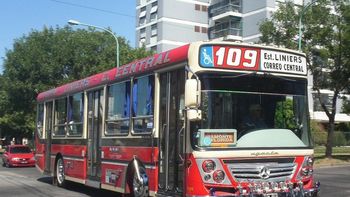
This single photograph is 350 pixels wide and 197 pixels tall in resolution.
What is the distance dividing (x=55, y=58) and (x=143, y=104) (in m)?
29.8

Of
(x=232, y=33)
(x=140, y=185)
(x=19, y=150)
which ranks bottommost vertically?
(x=19, y=150)

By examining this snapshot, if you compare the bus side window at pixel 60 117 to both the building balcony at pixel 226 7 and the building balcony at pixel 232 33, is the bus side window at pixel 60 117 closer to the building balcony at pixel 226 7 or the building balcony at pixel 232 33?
the building balcony at pixel 232 33

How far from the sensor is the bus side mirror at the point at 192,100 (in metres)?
8.30

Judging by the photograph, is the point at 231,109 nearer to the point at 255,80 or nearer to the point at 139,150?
the point at 255,80

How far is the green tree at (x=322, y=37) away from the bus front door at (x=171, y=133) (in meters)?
19.2

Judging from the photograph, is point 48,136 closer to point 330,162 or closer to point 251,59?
point 251,59

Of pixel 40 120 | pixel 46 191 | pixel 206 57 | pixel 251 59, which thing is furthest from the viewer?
pixel 40 120

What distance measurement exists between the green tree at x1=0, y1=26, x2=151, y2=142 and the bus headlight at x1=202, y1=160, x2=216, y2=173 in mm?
30660

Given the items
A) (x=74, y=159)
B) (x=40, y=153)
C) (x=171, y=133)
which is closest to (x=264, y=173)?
(x=171, y=133)

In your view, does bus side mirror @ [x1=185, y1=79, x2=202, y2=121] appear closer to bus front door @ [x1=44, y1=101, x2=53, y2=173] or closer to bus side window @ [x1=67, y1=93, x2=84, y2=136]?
bus side window @ [x1=67, y1=93, x2=84, y2=136]

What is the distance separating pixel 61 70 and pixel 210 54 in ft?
106

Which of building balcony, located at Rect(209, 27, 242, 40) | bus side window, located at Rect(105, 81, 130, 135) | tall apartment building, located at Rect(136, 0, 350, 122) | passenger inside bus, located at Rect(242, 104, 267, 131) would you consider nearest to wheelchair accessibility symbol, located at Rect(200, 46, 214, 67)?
passenger inside bus, located at Rect(242, 104, 267, 131)

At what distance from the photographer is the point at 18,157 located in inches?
1246

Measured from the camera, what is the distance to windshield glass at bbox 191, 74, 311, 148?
28.9 ft
